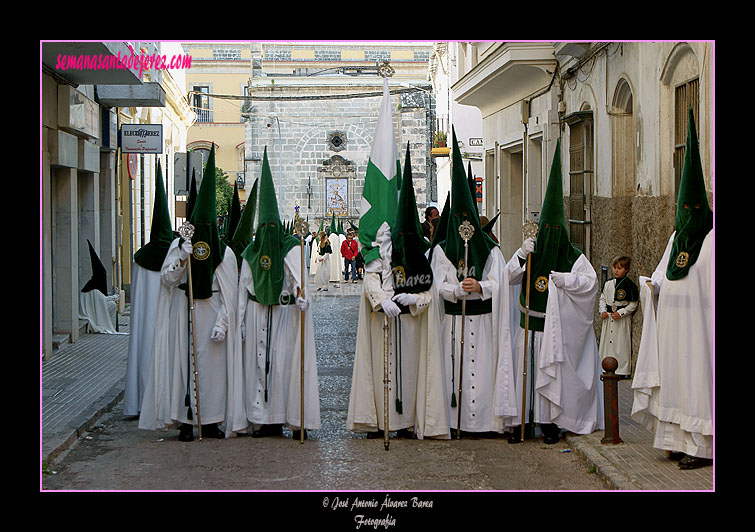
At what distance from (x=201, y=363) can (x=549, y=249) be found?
3.16 metres

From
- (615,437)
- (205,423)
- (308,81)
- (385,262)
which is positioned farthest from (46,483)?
(308,81)

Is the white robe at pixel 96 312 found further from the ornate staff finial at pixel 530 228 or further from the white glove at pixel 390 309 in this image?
the ornate staff finial at pixel 530 228

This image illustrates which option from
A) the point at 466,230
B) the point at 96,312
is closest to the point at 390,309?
the point at 466,230

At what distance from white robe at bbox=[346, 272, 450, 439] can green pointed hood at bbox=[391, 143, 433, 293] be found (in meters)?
0.13

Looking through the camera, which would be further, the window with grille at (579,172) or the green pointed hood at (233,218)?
the window with grille at (579,172)

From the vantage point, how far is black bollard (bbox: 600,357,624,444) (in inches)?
316

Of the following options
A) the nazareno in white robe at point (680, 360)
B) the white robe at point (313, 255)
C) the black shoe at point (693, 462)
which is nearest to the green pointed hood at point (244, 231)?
the nazareno in white robe at point (680, 360)

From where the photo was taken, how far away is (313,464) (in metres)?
7.73

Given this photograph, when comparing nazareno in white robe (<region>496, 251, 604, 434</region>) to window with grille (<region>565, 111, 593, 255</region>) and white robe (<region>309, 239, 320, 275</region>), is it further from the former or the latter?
white robe (<region>309, 239, 320, 275</region>)

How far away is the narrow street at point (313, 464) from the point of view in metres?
7.15

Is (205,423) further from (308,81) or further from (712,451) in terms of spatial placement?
(308,81)

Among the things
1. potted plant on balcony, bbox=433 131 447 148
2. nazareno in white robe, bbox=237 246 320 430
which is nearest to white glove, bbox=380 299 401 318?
nazareno in white robe, bbox=237 246 320 430

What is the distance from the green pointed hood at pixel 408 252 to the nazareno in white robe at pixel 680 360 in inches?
75.3

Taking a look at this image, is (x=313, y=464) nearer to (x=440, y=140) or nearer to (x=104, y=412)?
(x=104, y=412)
